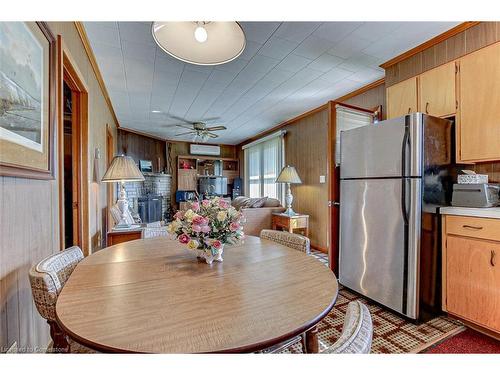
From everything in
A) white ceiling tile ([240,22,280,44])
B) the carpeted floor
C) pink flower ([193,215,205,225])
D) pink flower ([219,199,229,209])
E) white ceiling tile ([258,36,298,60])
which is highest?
white ceiling tile ([258,36,298,60])

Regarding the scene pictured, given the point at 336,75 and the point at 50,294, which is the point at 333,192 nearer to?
the point at 336,75

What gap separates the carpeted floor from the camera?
163 cm

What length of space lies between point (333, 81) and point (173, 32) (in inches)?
97.9

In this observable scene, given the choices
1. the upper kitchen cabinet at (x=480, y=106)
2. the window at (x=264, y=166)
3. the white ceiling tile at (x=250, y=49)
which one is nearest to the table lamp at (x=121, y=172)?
the white ceiling tile at (x=250, y=49)

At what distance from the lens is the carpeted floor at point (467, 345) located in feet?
5.34

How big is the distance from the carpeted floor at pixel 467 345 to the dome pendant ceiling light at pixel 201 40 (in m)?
2.22

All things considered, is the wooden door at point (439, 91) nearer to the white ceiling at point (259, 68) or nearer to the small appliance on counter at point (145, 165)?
the white ceiling at point (259, 68)

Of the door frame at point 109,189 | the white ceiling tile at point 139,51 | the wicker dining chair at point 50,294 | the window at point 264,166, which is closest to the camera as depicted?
the wicker dining chair at point 50,294

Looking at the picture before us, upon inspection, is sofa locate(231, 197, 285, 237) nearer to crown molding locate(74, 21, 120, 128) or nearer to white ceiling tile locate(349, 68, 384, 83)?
white ceiling tile locate(349, 68, 384, 83)

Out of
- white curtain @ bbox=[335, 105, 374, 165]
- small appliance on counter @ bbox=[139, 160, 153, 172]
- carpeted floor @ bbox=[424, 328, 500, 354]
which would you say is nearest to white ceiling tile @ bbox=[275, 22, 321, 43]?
white curtain @ bbox=[335, 105, 374, 165]

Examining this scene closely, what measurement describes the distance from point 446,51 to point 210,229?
267cm

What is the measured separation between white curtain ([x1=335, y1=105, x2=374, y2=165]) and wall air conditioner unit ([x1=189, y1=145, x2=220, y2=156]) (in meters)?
5.10
